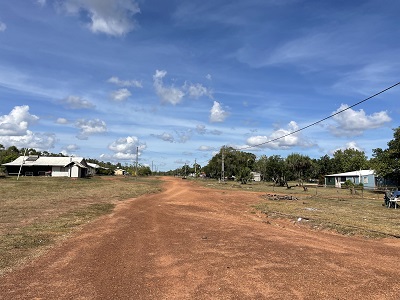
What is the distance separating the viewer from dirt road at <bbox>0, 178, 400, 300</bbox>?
6.73 m

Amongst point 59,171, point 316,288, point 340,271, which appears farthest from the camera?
point 59,171

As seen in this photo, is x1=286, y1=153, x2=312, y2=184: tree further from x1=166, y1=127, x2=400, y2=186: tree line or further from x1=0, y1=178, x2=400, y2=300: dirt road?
x1=0, y1=178, x2=400, y2=300: dirt road

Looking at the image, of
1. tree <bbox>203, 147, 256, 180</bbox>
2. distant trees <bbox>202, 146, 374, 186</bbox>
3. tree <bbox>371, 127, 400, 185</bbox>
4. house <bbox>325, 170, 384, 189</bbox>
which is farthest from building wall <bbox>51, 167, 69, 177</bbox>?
tree <bbox>371, 127, 400, 185</bbox>

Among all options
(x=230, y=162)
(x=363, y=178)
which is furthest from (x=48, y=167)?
(x=363, y=178)

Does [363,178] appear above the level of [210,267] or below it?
above

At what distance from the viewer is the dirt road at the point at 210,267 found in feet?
22.1

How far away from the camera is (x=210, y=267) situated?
840 cm

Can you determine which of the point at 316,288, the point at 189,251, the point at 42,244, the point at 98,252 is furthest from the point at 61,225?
the point at 316,288

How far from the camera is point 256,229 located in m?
14.1

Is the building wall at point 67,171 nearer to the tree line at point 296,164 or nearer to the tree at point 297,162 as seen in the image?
the tree line at point 296,164

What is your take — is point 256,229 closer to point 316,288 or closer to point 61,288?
point 316,288

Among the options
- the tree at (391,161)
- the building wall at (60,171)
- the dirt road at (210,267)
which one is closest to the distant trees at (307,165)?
the tree at (391,161)

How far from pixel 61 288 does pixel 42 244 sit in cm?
452

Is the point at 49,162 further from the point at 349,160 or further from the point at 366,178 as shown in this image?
the point at 349,160
